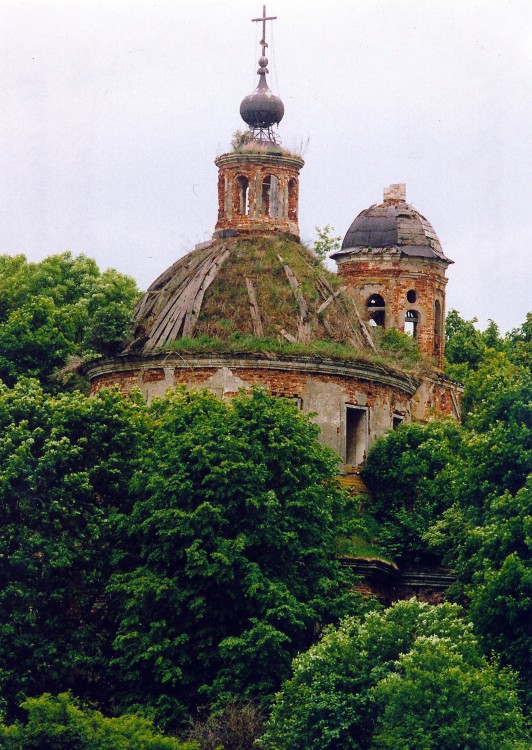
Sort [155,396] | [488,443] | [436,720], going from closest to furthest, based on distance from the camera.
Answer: [436,720], [488,443], [155,396]

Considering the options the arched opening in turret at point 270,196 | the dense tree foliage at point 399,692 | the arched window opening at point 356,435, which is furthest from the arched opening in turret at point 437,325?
the dense tree foliage at point 399,692

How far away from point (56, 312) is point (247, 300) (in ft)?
17.0

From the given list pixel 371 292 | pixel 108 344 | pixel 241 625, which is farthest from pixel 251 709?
pixel 371 292

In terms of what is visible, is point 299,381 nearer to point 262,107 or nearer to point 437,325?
point 262,107

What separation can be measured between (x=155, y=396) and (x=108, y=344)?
4.06 m

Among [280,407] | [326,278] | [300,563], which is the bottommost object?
[300,563]

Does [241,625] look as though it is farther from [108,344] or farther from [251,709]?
[108,344]

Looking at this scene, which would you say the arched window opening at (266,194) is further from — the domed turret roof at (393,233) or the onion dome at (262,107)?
the domed turret roof at (393,233)

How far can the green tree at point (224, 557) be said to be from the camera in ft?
140

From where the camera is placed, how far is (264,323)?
51.7m

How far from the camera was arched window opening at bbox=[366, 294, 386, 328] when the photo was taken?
6038cm

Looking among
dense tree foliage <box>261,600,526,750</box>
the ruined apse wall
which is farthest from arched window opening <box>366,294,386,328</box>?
dense tree foliage <box>261,600,526,750</box>

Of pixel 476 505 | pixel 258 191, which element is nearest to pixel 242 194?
pixel 258 191

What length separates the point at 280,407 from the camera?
4662 centimetres
